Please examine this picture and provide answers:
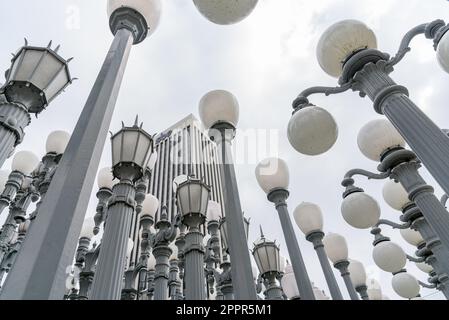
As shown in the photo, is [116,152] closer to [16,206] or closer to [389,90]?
[389,90]

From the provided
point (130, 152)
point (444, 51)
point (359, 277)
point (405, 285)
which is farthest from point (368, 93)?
point (359, 277)

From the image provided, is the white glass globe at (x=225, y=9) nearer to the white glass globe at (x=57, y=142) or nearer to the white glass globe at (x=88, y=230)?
the white glass globe at (x=57, y=142)

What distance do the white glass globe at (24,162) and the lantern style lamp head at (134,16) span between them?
20.3 ft

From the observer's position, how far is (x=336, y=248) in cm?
976

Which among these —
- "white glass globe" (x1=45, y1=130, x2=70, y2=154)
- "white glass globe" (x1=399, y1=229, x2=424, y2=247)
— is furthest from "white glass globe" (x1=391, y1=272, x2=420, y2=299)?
"white glass globe" (x1=45, y1=130, x2=70, y2=154)

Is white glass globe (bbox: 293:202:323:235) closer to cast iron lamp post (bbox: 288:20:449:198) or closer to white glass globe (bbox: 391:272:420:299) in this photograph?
cast iron lamp post (bbox: 288:20:449:198)

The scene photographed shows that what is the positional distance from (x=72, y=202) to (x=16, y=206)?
7.49 m

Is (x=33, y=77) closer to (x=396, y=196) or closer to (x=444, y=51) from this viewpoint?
(x=444, y=51)

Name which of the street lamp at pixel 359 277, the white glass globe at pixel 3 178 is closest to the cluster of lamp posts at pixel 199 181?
the white glass globe at pixel 3 178

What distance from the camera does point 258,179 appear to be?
7.88 metres

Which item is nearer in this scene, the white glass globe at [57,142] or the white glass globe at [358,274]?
the white glass globe at [57,142]

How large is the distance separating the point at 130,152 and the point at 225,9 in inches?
98.0

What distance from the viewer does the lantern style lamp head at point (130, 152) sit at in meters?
5.29

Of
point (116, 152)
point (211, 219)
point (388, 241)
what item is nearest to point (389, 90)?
point (116, 152)
